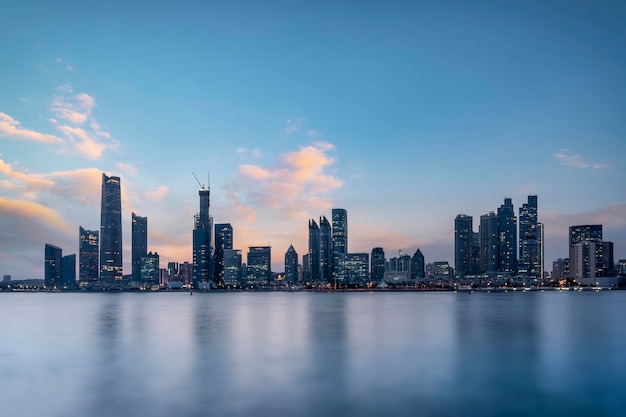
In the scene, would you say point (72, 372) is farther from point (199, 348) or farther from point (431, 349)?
point (431, 349)

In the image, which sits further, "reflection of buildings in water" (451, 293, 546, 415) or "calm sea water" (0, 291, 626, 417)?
"reflection of buildings in water" (451, 293, 546, 415)

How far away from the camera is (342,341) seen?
49.4 meters

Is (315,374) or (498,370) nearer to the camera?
(315,374)

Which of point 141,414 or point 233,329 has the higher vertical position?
point 141,414

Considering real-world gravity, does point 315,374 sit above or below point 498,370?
above

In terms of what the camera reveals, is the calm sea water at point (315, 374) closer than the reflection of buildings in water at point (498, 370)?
Yes

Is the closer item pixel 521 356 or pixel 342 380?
pixel 342 380

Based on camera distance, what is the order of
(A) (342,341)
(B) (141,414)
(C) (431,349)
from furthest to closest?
(A) (342,341) → (C) (431,349) → (B) (141,414)

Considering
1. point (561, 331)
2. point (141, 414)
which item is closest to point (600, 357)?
point (561, 331)

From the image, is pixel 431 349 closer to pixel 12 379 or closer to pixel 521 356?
pixel 521 356

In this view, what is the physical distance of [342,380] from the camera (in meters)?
29.8

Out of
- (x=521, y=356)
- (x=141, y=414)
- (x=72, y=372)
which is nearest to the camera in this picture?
(x=141, y=414)

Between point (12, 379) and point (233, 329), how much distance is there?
1301 inches

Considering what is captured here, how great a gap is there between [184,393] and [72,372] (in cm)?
1144
